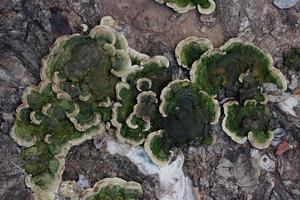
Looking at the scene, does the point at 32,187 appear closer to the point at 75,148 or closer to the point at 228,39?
the point at 75,148

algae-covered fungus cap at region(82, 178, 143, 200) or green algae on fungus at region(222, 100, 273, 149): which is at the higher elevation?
green algae on fungus at region(222, 100, 273, 149)

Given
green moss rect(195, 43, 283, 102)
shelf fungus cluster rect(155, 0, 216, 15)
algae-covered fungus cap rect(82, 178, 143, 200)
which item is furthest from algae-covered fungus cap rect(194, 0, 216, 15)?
algae-covered fungus cap rect(82, 178, 143, 200)

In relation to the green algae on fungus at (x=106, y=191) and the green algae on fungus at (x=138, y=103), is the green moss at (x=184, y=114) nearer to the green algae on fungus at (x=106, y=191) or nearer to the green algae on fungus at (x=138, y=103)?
the green algae on fungus at (x=138, y=103)

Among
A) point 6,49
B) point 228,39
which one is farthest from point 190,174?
point 6,49

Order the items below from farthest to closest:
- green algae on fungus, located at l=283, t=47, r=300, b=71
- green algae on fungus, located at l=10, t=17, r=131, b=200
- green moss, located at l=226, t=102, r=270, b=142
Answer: green algae on fungus, located at l=283, t=47, r=300, b=71, green moss, located at l=226, t=102, r=270, b=142, green algae on fungus, located at l=10, t=17, r=131, b=200

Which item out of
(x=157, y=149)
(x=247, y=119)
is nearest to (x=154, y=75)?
(x=157, y=149)

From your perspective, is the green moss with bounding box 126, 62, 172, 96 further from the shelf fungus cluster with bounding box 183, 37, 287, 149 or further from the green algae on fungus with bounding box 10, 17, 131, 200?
the shelf fungus cluster with bounding box 183, 37, 287, 149

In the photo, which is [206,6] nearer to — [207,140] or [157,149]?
[207,140]

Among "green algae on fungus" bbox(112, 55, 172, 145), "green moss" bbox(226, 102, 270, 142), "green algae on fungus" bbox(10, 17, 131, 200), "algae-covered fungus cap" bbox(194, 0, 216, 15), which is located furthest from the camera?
"algae-covered fungus cap" bbox(194, 0, 216, 15)
